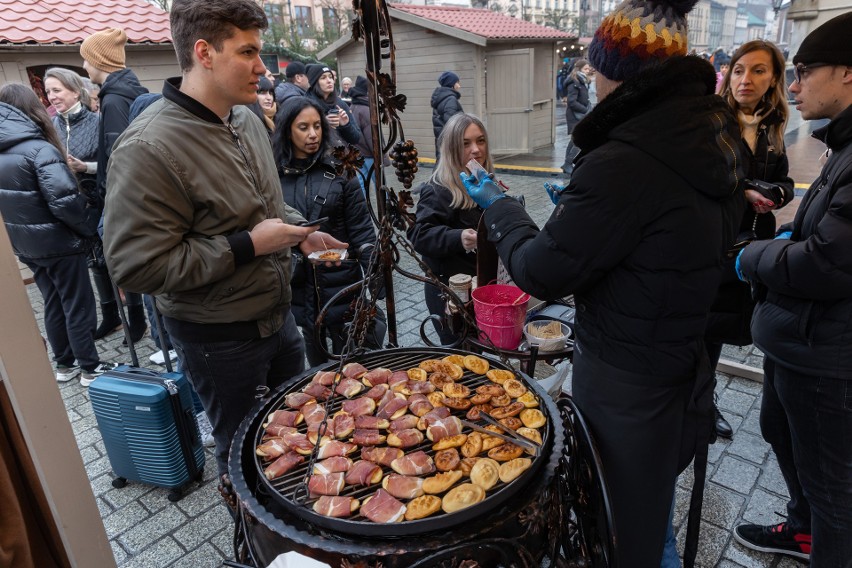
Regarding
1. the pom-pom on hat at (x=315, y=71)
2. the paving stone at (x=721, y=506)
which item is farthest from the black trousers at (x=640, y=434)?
the pom-pom on hat at (x=315, y=71)

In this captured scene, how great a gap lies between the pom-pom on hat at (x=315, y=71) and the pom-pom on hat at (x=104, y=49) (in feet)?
9.77

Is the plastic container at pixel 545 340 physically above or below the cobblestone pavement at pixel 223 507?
above

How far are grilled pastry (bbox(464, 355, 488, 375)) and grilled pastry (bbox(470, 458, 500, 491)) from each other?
57 centimetres

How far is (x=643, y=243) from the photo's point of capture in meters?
1.63

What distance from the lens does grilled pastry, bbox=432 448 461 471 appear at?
5.57ft

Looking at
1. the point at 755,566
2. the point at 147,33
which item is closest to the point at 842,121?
the point at 755,566

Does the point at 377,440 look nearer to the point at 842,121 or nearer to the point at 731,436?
the point at 842,121

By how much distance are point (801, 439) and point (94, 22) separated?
9093 millimetres

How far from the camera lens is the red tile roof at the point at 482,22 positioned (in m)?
13.6

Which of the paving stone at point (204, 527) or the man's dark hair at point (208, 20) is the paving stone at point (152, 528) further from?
the man's dark hair at point (208, 20)

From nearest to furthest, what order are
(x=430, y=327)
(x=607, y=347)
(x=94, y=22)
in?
(x=607, y=347) → (x=430, y=327) → (x=94, y=22)

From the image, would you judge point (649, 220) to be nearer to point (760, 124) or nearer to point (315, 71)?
point (760, 124)

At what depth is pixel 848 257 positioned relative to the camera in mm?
1934

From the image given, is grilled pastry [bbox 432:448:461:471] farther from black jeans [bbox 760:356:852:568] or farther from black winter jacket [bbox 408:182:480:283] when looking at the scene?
black winter jacket [bbox 408:182:480:283]
